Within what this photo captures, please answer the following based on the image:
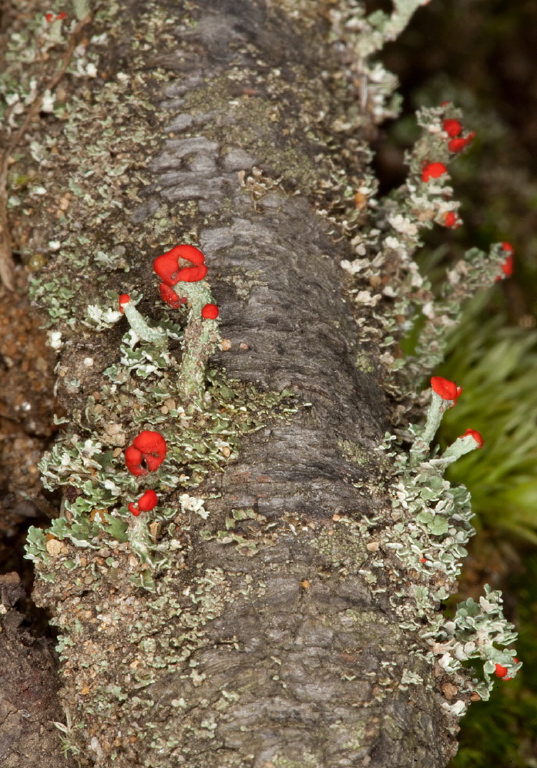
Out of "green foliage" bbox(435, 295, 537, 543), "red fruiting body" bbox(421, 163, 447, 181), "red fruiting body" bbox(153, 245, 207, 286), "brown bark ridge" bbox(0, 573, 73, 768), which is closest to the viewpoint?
"red fruiting body" bbox(153, 245, 207, 286)

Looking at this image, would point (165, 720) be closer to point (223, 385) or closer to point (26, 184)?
point (223, 385)

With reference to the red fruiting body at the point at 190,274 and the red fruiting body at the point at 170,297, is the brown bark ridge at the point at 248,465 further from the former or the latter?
the red fruiting body at the point at 190,274

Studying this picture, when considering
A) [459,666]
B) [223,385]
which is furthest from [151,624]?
[459,666]

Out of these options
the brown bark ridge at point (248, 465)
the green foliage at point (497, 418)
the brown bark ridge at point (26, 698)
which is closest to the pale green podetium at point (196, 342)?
the brown bark ridge at point (248, 465)

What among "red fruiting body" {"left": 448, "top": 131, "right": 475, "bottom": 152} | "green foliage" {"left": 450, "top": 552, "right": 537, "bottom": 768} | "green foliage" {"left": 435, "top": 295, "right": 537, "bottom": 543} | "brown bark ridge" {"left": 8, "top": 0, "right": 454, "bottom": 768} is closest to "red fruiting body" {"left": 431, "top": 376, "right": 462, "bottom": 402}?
"brown bark ridge" {"left": 8, "top": 0, "right": 454, "bottom": 768}

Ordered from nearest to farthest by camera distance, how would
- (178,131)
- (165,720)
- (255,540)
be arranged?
(165,720)
(255,540)
(178,131)

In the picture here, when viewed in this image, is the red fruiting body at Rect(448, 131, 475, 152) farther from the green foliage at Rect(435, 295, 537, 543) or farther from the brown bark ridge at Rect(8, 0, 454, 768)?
the green foliage at Rect(435, 295, 537, 543)
